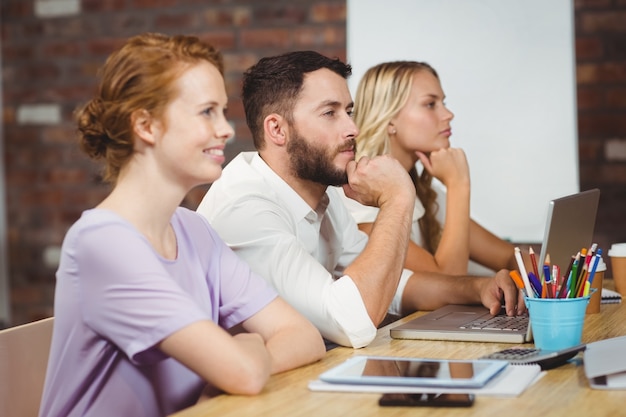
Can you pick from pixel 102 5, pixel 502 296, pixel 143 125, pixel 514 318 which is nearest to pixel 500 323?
pixel 514 318

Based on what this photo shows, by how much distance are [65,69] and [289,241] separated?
7.68ft

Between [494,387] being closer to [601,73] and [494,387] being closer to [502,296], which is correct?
[502,296]

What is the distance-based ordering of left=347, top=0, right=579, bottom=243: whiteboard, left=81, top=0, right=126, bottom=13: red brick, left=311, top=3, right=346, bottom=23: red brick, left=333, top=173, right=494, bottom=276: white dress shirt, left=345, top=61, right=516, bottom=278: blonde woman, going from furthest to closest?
left=81, top=0, right=126, bottom=13: red brick
left=311, top=3, right=346, bottom=23: red brick
left=347, top=0, right=579, bottom=243: whiteboard
left=345, top=61, right=516, bottom=278: blonde woman
left=333, top=173, right=494, bottom=276: white dress shirt

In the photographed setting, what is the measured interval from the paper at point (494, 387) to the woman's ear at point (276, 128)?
0.79 m

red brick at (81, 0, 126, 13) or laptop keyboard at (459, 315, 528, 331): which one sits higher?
red brick at (81, 0, 126, 13)

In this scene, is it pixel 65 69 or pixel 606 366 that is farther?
pixel 65 69

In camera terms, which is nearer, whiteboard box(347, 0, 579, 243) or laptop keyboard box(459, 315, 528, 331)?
laptop keyboard box(459, 315, 528, 331)

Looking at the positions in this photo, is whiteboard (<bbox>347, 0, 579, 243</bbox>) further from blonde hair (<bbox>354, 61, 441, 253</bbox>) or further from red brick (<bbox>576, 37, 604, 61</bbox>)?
blonde hair (<bbox>354, 61, 441, 253</bbox>)

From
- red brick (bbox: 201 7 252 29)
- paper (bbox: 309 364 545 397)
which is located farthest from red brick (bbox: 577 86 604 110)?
paper (bbox: 309 364 545 397)

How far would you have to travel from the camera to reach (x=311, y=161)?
1.99 meters

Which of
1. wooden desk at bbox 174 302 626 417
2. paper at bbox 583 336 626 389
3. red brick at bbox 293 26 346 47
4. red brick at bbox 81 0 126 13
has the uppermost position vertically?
red brick at bbox 81 0 126 13

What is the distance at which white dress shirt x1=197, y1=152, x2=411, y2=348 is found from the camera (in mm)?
1663

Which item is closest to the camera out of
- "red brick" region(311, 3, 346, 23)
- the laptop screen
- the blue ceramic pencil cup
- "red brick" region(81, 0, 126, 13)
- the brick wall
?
the blue ceramic pencil cup

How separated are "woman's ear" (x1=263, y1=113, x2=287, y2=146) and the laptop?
0.49m
